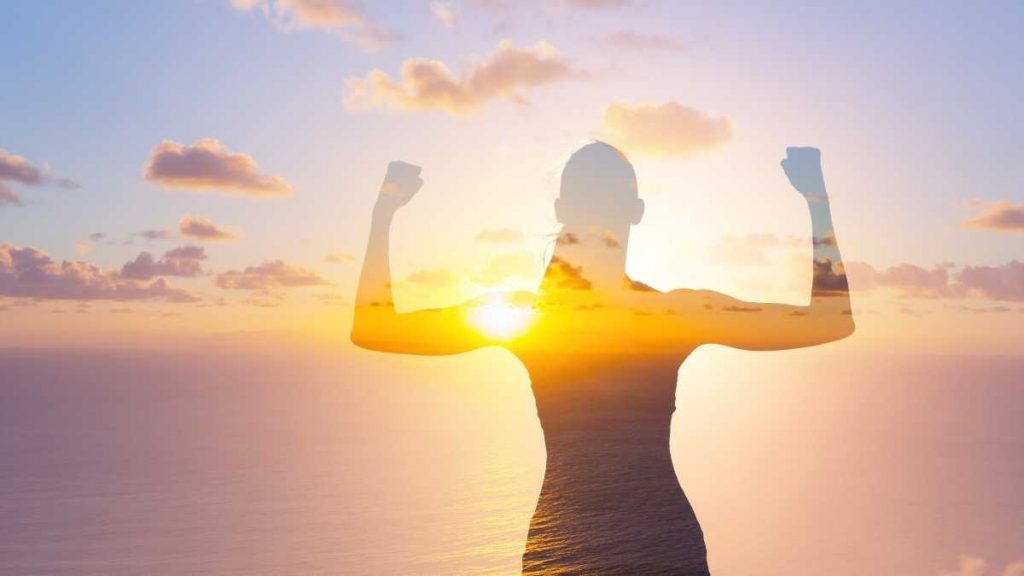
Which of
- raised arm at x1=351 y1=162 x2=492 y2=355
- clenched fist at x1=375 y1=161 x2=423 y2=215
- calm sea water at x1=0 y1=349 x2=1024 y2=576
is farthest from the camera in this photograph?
calm sea water at x1=0 y1=349 x2=1024 y2=576

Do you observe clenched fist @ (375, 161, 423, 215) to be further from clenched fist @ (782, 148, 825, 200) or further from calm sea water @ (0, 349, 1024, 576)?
calm sea water @ (0, 349, 1024, 576)

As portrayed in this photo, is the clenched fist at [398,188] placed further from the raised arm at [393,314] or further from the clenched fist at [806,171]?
the clenched fist at [806,171]

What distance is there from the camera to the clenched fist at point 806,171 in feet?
18.8

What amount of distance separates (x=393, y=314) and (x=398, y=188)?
3.95ft

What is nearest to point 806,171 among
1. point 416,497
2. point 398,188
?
point 398,188

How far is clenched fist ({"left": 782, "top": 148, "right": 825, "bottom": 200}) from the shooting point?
5.73 m

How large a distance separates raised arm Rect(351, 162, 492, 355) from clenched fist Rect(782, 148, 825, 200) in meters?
2.94

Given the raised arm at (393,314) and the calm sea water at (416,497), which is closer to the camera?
the raised arm at (393,314)

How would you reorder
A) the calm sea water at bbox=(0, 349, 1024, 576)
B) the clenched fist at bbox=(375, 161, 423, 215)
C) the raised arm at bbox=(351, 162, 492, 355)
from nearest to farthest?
the raised arm at bbox=(351, 162, 492, 355)
the clenched fist at bbox=(375, 161, 423, 215)
the calm sea water at bbox=(0, 349, 1024, 576)

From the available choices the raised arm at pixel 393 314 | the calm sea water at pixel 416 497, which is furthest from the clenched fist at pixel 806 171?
the calm sea water at pixel 416 497

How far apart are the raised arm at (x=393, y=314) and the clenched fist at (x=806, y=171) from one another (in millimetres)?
2939

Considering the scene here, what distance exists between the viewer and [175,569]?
42.5 metres

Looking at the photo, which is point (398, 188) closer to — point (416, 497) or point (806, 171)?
point (806, 171)

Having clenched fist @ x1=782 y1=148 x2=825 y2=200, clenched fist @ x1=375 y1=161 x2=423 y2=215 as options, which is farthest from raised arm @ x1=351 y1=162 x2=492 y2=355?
clenched fist @ x1=782 y1=148 x2=825 y2=200
